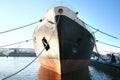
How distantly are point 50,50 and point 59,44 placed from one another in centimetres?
199

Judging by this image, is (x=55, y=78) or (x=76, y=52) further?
(x=76, y=52)

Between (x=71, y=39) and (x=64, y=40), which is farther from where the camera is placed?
(x=71, y=39)

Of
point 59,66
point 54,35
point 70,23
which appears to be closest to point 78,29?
point 70,23

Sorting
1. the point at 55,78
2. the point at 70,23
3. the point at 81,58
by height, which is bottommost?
the point at 55,78

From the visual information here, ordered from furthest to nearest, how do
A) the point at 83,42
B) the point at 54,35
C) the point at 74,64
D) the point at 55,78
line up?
1. the point at 83,42
2. the point at 74,64
3. the point at 54,35
4. the point at 55,78

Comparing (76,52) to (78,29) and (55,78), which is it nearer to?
(78,29)

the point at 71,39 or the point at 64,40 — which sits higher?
the point at 71,39

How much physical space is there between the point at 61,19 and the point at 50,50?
274cm

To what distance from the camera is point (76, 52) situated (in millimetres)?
15555

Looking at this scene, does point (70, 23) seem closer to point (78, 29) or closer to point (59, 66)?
point (78, 29)

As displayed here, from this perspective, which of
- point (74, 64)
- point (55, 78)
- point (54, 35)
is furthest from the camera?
point (74, 64)

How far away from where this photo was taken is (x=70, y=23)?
14.8 metres

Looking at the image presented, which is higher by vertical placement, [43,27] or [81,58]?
[43,27]

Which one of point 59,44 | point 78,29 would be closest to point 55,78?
point 59,44
